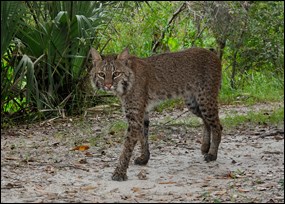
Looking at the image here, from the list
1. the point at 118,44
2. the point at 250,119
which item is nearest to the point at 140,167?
the point at 250,119

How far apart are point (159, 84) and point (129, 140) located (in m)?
1.13

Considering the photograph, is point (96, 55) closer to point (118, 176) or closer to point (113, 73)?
point (113, 73)

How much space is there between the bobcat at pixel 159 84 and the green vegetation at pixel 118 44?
85 cm

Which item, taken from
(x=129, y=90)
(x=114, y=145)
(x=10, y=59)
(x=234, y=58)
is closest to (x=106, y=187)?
(x=129, y=90)

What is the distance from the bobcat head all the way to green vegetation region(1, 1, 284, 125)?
0.96 m

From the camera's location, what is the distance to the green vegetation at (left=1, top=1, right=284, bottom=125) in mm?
10109

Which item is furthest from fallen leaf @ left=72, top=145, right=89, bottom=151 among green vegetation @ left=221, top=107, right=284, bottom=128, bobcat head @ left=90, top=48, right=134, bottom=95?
green vegetation @ left=221, top=107, right=284, bottom=128

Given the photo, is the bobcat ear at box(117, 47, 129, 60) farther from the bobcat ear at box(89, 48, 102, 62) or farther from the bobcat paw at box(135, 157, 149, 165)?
the bobcat paw at box(135, 157, 149, 165)

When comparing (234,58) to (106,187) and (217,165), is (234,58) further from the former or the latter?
(106,187)

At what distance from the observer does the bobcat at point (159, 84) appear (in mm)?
7520

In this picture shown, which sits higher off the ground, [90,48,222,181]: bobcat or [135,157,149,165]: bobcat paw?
[90,48,222,181]: bobcat

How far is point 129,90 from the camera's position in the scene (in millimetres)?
7648

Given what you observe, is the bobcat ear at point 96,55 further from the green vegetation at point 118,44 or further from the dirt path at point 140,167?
the dirt path at point 140,167

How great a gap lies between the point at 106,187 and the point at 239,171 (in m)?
1.52
